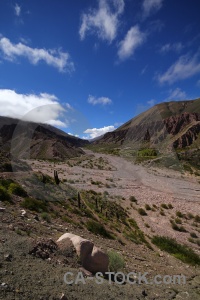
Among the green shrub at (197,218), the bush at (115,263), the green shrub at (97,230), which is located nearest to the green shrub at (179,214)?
the green shrub at (197,218)

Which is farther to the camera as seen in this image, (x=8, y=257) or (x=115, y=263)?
(x=115, y=263)

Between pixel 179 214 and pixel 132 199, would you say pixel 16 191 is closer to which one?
pixel 179 214

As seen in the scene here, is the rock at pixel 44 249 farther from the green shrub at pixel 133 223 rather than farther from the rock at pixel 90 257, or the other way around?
the green shrub at pixel 133 223

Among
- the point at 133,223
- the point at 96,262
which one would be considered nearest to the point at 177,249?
the point at 133,223

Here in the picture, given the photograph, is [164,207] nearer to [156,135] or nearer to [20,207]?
[20,207]

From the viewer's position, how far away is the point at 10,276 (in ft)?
19.3

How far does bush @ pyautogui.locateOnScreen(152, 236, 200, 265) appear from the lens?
13.8 meters

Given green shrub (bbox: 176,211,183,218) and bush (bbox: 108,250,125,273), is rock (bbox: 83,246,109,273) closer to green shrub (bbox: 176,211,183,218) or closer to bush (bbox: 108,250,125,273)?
bush (bbox: 108,250,125,273)

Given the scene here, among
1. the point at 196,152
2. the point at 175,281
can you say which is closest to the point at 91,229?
the point at 175,281

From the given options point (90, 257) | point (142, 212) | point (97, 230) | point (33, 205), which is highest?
point (33, 205)

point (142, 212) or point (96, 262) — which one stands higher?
point (96, 262)

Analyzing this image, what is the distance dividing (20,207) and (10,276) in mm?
8696

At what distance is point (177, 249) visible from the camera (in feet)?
50.5

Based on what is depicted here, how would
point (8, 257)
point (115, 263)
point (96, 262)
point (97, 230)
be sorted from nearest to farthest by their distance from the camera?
point (8, 257) < point (96, 262) < point (115, 263) < point (97, 230)
